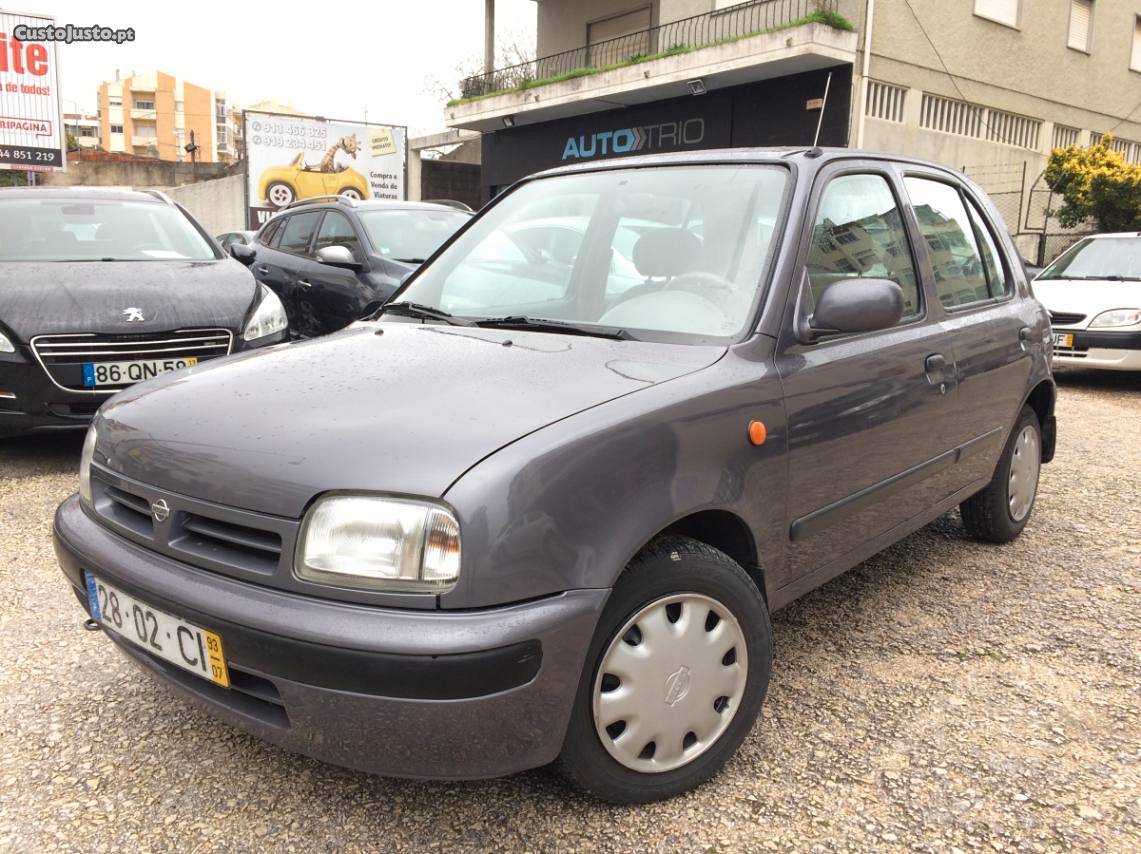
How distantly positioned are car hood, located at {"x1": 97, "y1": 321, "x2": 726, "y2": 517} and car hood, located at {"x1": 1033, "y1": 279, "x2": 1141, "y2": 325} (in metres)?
7.32

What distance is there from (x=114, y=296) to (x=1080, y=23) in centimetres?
2446

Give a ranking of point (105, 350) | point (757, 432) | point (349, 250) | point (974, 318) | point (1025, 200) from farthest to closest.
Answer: point (1025, 200)
point (349, 250)
point (105, 350)
point (974, 318)
point (757, 432)

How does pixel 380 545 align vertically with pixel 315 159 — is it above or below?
below

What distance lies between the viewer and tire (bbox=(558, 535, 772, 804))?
196cm

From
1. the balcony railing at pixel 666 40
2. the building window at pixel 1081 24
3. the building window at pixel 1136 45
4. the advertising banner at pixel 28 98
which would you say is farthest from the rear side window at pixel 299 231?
the building window at pixel 1136 45

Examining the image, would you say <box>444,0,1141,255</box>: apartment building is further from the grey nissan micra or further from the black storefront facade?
the grey nissan micra

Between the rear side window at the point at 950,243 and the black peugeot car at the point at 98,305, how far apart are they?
356 cm

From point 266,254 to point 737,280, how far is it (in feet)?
24.6

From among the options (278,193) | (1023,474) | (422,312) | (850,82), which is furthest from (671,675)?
(278,193)

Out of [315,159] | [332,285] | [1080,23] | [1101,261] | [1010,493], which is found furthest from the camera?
[315,159]

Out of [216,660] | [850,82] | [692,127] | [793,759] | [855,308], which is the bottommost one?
[793,759]

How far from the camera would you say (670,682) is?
6.79 feet

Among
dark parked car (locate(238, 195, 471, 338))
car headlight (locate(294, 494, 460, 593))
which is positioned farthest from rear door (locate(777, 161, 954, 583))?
dark parked car (locate(238, 195, 471, 338))

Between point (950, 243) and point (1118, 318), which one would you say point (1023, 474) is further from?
point (1118, 318)
